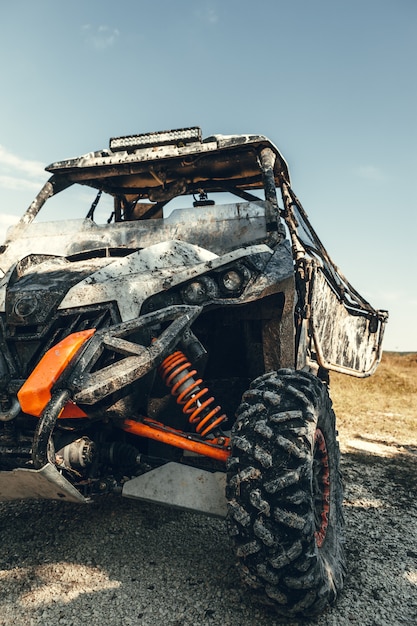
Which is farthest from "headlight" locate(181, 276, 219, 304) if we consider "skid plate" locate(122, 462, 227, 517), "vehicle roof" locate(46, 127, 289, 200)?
"vehicle roof" locate(46, 127, 289, 200)

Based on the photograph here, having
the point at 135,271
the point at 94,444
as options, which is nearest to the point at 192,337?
the point at 135,271

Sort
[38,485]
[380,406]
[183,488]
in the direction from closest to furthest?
[38,485], [183,488], [380,406]

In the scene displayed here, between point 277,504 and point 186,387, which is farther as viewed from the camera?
point 186,387

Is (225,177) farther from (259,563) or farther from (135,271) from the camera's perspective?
(259,563)

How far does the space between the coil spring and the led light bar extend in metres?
2.14

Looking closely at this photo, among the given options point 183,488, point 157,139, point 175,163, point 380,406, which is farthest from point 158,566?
point 380,406

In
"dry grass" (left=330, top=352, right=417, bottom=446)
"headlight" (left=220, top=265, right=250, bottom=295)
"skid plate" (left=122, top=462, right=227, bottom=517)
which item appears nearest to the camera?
"skid plate" (left=122, top=462, right=227, bottom=517)

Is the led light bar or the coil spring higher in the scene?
the led light bar

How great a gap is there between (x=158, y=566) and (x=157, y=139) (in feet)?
9.65

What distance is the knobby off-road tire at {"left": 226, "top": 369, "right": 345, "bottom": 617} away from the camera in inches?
92.4

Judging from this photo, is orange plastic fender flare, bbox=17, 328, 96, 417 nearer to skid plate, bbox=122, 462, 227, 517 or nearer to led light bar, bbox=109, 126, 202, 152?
skid plate, bbox=122, 462, 227, 517

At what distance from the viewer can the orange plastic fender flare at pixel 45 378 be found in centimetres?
230

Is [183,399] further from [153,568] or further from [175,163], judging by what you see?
[175,163]

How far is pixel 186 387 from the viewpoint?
8.99 feet
